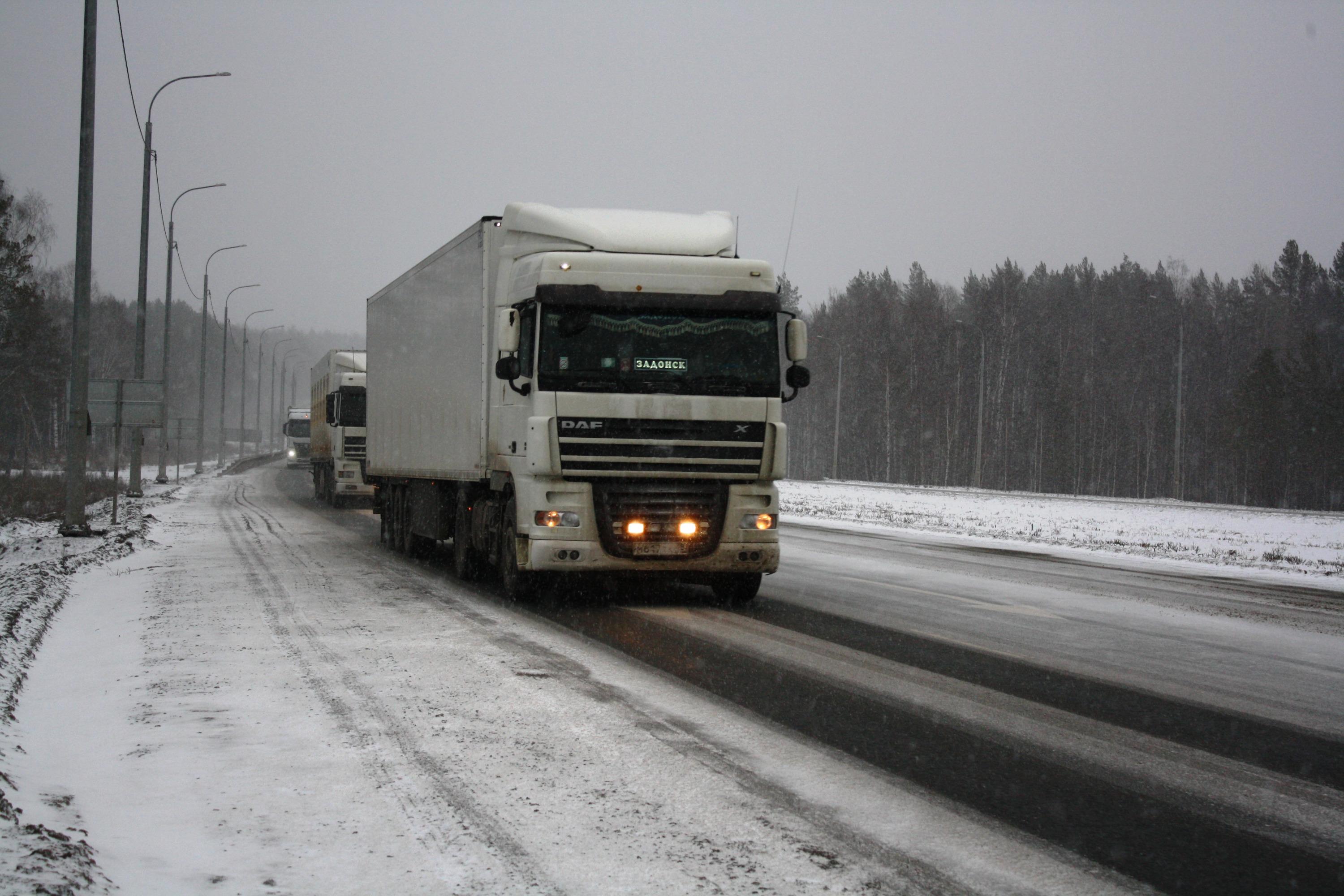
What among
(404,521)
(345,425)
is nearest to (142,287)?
(345,425)

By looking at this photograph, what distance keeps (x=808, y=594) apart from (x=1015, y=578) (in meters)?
4.01

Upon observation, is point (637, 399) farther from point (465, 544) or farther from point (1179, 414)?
point (1179, 414)

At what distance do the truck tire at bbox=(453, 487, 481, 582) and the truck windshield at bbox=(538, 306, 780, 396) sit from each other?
3260 millimetres

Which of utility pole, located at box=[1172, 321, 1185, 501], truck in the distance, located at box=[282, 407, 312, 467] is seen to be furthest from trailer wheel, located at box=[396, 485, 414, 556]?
truck in the distance, located at box=[282, 407, 312, 467]

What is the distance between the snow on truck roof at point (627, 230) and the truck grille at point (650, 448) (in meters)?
1.79

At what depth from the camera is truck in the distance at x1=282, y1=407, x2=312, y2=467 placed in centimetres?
5556

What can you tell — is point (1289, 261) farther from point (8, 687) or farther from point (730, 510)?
point (8, 687)

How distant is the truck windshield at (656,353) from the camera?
1153 cm

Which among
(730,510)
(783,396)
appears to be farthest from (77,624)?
(783,396)

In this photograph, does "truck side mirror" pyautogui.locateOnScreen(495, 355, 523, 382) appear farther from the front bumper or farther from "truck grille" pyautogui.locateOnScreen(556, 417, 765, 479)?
the front bumper

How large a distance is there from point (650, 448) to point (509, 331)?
1.79 m

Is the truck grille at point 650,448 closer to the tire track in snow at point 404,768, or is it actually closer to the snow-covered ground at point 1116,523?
the tire track in snow at point 404,768

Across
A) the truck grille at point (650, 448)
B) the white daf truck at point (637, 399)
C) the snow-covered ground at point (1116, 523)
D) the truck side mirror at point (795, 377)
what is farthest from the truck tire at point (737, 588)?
the snow-covered ground at point (1116, 523)

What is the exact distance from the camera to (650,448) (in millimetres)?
11469
